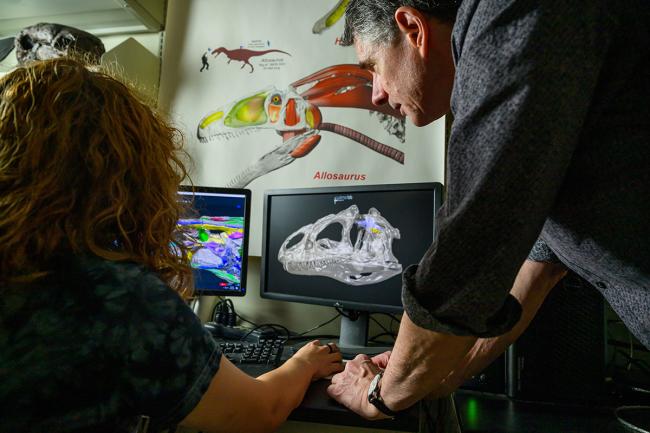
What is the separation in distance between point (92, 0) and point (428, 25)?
152 cm

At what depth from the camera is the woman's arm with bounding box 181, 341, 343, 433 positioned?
57 centimetres

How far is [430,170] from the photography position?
4.71ft

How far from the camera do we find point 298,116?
62.8 inches

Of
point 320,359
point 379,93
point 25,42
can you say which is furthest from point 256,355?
point 25,42

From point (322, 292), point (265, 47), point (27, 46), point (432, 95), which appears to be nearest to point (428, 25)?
point (432, 95)

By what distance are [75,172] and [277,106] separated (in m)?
1.09

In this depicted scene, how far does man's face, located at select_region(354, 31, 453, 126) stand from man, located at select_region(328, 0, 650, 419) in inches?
6.5

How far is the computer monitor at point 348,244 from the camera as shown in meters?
1.18

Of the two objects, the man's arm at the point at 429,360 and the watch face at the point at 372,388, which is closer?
the man's arm at the point at 429,360

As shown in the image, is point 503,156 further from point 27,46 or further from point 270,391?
point 27,46

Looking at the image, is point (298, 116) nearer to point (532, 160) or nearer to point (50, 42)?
point (50, 42)

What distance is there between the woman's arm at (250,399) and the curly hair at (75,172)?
0.66 ft

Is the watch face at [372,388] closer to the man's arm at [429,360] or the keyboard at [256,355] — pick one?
the man's arm at [429,360]

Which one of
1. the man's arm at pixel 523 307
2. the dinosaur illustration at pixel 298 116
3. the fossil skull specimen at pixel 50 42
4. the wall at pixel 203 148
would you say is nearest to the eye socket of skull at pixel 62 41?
the fossil skull specimen at pixel 50 42
